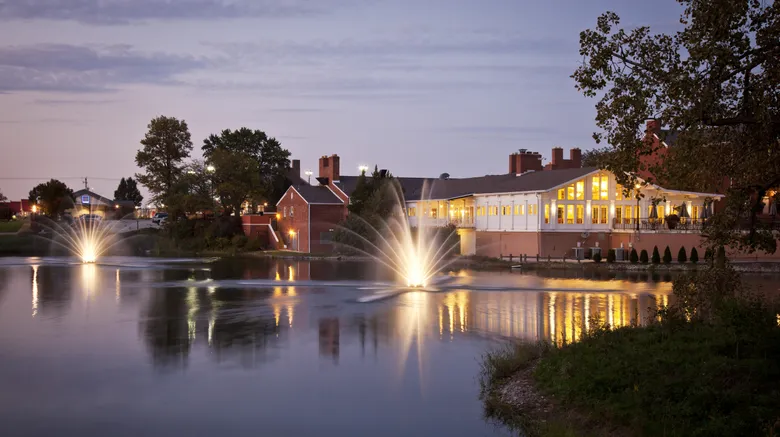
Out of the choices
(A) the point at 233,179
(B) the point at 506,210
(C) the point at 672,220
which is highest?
(A) the point at 233,179

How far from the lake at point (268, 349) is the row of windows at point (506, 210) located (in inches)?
676

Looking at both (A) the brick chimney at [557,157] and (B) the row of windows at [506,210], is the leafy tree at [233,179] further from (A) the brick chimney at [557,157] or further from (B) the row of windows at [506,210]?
(A) the brick chimney at [557,157]

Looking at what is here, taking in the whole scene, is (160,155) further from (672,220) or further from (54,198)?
(672,220)

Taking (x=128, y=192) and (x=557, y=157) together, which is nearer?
(x=557, y=157)

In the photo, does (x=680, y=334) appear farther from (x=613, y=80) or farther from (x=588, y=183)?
(x=588, y=183)

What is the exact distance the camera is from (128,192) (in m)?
184

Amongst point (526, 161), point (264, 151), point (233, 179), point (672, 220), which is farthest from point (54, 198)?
point (672, 220)

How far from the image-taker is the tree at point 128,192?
182375mm

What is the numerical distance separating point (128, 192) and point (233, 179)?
341 feet

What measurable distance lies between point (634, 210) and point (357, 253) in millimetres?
28497

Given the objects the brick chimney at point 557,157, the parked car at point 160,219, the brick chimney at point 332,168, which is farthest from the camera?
the parked car at point 160,219

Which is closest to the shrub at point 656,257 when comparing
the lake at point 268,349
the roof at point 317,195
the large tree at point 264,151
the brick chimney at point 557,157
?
the lake at point 268,349

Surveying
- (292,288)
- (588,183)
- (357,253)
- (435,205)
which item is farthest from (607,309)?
(435,205)

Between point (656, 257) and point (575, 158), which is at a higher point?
point (575, 158)
